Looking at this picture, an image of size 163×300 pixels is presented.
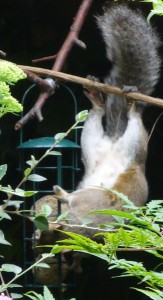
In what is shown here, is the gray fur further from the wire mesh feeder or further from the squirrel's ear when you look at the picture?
the squirrel's ear

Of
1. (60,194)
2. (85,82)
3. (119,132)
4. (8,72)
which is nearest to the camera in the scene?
(8,72)

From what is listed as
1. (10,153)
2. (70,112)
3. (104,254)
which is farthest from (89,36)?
(104,254)

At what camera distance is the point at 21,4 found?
3.66 metres

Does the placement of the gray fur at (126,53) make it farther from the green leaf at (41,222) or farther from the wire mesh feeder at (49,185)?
the green leaf at (41,222)

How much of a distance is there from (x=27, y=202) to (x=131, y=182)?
71 cm

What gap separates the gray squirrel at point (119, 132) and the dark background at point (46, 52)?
35cm

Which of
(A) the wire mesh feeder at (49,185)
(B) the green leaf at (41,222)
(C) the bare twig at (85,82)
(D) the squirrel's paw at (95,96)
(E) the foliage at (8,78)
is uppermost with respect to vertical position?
(E) the foliage at (8,78)

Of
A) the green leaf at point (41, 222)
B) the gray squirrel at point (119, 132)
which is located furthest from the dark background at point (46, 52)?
the green leaf at point (41, 222)

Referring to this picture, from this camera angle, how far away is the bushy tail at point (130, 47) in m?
3.03

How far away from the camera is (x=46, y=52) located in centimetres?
371

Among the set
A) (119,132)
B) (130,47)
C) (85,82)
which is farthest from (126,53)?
(85,82)

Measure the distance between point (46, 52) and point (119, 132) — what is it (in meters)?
0.65

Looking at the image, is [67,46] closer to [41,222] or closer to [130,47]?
[130,47]

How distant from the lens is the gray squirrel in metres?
3.08
